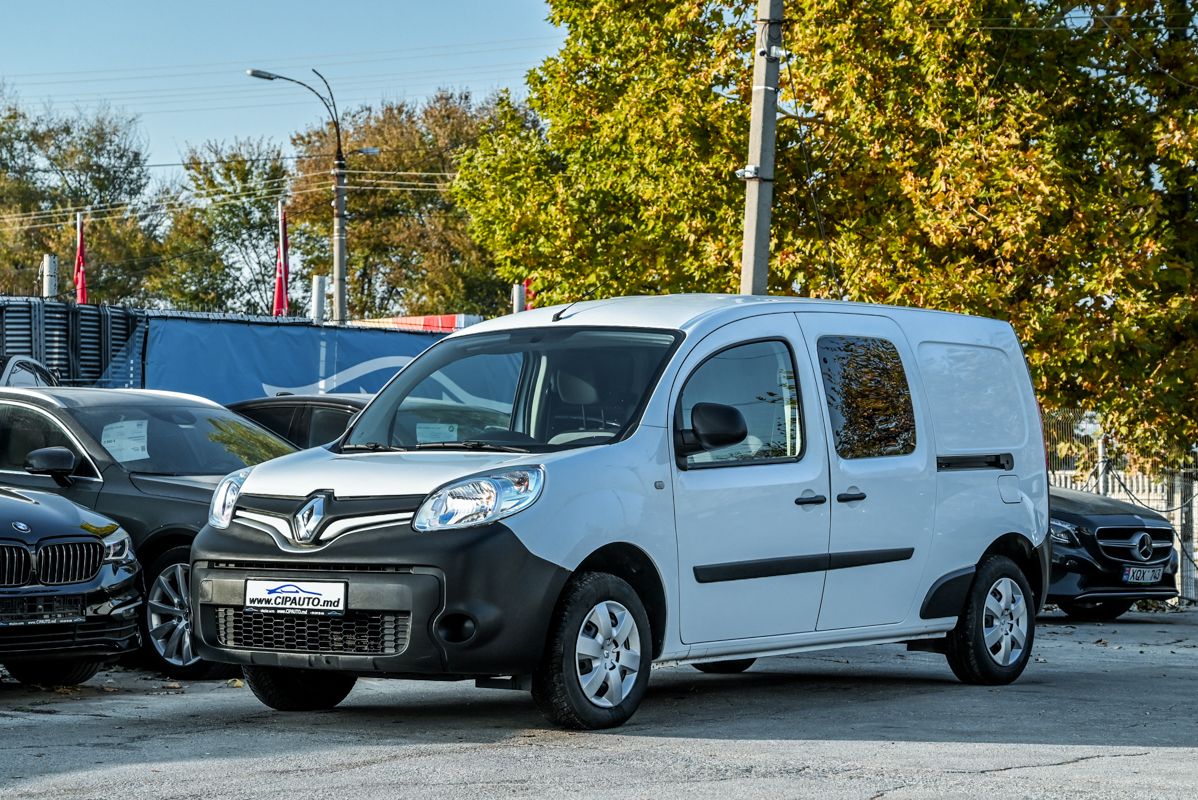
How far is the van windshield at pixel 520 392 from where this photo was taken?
25.6ft

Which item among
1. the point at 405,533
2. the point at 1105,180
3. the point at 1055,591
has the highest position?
the point at 1105,180

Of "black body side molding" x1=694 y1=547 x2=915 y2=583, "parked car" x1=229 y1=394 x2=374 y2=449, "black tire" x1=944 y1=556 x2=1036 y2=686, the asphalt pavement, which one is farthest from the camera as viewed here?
"parked car" x1=229 y1=394 x2=374 y2=449

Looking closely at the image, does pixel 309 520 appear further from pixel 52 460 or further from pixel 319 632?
pixel 52 460

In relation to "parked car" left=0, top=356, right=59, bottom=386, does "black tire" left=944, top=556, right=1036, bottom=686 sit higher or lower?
lower

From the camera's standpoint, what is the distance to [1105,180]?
827 inches

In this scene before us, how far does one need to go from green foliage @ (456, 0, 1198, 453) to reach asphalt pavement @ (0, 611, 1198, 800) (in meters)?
11.1

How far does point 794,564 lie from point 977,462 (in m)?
1.85

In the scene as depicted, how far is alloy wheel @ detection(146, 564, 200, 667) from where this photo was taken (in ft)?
32.5

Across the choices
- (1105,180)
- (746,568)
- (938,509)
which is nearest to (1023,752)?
(746,568)

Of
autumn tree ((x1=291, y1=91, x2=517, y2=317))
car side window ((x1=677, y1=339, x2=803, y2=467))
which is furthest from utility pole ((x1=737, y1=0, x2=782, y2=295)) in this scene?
autumn tree ((x1=291, y1=91, x2=517, y2=317))

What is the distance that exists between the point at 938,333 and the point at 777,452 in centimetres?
184

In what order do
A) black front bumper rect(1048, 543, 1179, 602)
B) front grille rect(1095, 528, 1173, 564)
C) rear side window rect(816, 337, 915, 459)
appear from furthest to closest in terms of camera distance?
front grille rect(1095, 528, 1173, 564), black front bumper rect(1048, 543, 1179, 602), rear side window rect(816, 337, 915, 459)

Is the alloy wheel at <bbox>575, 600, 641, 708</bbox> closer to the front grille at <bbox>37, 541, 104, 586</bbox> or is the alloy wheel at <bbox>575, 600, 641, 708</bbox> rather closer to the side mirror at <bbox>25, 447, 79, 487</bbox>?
the front grille at <bbox>37, 541, 104, 586</bbox>

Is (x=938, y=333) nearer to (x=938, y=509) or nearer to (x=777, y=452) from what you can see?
(x=938, y=509)
